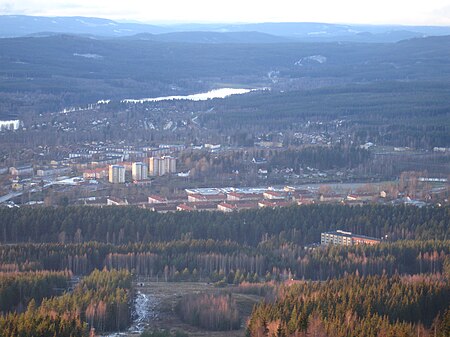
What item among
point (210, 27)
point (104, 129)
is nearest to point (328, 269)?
point (104, 129)

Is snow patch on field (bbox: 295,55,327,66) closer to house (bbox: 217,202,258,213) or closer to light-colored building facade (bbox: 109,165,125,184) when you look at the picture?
light-colored building facade (bbox: 109,165,125,184)

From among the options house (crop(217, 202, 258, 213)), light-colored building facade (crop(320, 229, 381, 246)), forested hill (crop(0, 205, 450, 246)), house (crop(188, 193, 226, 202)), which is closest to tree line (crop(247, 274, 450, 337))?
light-colored building facade (crop(320, 229, 381, 246))

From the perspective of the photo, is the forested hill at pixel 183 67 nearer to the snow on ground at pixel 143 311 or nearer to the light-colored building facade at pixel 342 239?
the light-colored building facade at pixel 342 239

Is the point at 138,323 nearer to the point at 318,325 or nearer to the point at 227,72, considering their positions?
the point at 318,325

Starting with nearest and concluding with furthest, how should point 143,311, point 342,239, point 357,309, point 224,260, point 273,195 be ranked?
point 357,309, point 143,311, point 224,260, point 342,239, point 273,195

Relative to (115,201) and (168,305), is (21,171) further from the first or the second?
(168,305)

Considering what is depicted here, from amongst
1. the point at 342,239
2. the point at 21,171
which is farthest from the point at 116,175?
the point at 342,239
